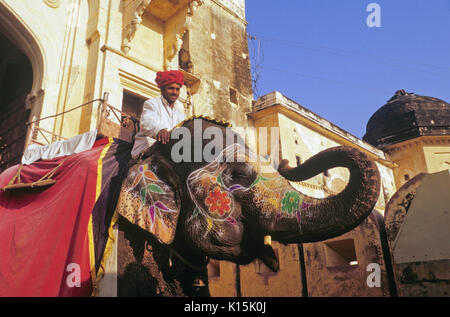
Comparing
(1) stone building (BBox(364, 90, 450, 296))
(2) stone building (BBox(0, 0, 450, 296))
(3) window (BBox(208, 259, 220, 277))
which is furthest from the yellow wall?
(1) stone building (BBox(364, 90, 450, 296))

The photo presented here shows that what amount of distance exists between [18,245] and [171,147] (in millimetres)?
1383

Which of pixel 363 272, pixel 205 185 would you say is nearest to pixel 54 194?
pixel 205 185

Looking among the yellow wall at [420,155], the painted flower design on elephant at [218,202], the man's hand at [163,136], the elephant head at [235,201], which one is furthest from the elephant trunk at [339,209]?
the yellow wall at [420,155]

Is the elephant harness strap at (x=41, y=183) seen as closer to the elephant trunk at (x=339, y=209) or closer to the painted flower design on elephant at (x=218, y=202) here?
the painted flower design on elephant at (x=218, y=202)

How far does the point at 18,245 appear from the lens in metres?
2.74

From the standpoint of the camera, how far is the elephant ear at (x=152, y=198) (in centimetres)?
253

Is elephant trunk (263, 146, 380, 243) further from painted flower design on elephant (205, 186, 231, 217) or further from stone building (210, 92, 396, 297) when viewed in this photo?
stone building (210, 92, 396, 297)

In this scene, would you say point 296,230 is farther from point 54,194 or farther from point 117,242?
point 54,194

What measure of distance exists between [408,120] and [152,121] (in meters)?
24.2

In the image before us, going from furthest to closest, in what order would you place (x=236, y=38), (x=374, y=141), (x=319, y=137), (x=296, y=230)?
(x=374, y=141) < (x=319, y=137) < (x=236, y=38) < (x=296, y=230)

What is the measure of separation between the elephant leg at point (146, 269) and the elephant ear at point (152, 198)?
3.6 inches

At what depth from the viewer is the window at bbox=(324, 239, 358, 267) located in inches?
188

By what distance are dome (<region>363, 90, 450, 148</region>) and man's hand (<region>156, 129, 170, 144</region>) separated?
23466 millimetres

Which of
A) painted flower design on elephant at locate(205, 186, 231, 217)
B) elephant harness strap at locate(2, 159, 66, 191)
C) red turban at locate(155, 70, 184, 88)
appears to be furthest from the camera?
red turban at locate(155, 70, 184, 88)
